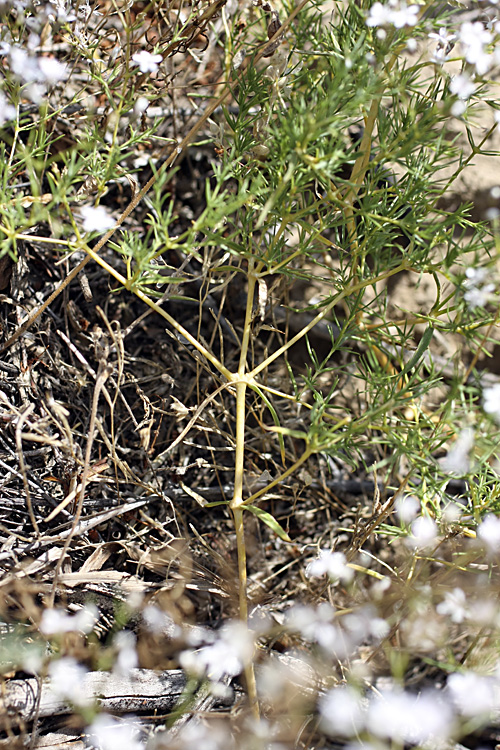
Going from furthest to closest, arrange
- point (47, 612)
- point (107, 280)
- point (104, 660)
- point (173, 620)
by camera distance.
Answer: point (107, 280)
point (173, 620)
point (104, 660)
point (47, 612)

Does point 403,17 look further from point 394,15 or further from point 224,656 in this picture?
point 224,656

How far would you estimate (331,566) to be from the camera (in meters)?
1.69

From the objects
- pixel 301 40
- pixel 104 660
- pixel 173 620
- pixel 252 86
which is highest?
pixel 301 40

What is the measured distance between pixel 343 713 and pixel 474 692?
13.4 inches

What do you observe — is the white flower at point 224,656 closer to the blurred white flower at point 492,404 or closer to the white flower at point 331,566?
the white flower at point 331,566

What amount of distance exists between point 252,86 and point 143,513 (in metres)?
1.31

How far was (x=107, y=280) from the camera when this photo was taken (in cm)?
210

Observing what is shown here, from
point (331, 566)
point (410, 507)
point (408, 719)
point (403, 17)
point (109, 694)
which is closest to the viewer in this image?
point (403, 17)

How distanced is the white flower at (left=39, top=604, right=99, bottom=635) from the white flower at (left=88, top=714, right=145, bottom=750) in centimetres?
23

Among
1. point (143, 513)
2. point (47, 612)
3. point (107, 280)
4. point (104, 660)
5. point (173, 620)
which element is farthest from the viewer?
point (107, 280)

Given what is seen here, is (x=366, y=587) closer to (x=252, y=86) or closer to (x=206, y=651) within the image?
(x=206, y=651)

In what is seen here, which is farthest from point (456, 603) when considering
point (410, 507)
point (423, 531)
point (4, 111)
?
point (4, 111)

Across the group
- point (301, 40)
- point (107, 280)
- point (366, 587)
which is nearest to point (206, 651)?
point (366, 587)

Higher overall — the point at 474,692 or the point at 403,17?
the point at 403,17
